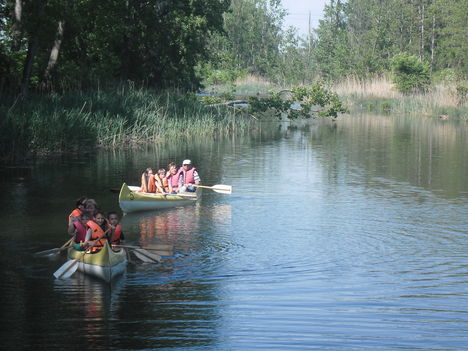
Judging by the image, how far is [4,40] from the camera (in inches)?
1273

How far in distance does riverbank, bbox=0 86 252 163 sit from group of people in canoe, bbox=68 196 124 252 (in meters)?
11.8

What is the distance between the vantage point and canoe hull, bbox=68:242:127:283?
1136 centimetres

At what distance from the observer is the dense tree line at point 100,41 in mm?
28969

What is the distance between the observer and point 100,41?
34406 millimetres

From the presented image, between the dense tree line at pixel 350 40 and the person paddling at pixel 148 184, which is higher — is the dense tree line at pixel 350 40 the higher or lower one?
the higher one

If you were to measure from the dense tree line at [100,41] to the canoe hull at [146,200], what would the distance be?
1206cm

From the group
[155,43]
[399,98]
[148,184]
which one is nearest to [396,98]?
[399,98]

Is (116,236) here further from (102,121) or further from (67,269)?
(102,121)

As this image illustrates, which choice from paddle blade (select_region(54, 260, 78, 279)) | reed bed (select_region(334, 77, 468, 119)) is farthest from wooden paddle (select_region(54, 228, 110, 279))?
reed bed (select_region(334, 77, 468, 119))

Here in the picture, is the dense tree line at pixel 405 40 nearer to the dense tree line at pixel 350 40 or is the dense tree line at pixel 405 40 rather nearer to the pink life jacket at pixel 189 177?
the dense tree line at pixel 350 40

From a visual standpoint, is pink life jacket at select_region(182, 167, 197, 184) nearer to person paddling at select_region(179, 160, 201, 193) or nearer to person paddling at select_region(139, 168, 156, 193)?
person paddling at select_region(179, 160, 201, 193)

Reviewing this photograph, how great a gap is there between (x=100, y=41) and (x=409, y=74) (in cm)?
2883

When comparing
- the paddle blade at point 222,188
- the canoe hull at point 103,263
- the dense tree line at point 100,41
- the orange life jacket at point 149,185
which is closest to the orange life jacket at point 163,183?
the orange life jacket at point 149,185

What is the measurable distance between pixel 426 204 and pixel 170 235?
22.1ft
